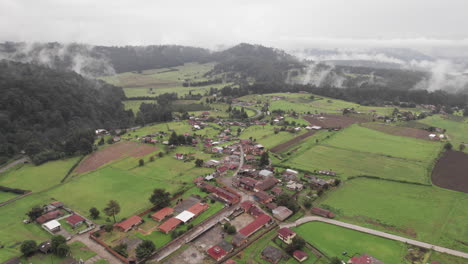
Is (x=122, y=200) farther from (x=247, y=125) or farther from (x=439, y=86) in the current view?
(x=439, y=86)

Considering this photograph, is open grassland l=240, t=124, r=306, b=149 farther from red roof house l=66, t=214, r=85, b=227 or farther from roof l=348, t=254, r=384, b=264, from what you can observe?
red roof house l=66, t=214, r=85, b=227

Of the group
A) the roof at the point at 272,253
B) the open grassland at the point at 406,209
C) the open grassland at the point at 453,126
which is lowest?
the open grassland at the point at 453,126

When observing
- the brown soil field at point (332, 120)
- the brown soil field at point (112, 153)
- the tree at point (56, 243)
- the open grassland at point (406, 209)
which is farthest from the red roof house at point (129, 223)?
the brown soil field at point (332, 120)

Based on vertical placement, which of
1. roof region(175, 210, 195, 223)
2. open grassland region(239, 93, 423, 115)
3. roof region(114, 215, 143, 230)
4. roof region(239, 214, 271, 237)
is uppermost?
roof region(114, 215, 143, 230)

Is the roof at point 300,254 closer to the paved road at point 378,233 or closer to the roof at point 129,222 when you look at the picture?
the paved road at point 378,233

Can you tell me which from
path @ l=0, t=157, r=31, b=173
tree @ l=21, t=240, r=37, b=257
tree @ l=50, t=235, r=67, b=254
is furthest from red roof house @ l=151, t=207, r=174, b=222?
path @ l=0, t=157, r=31, b=173

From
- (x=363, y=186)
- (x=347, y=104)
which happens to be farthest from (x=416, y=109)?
(x=363, y=186)
